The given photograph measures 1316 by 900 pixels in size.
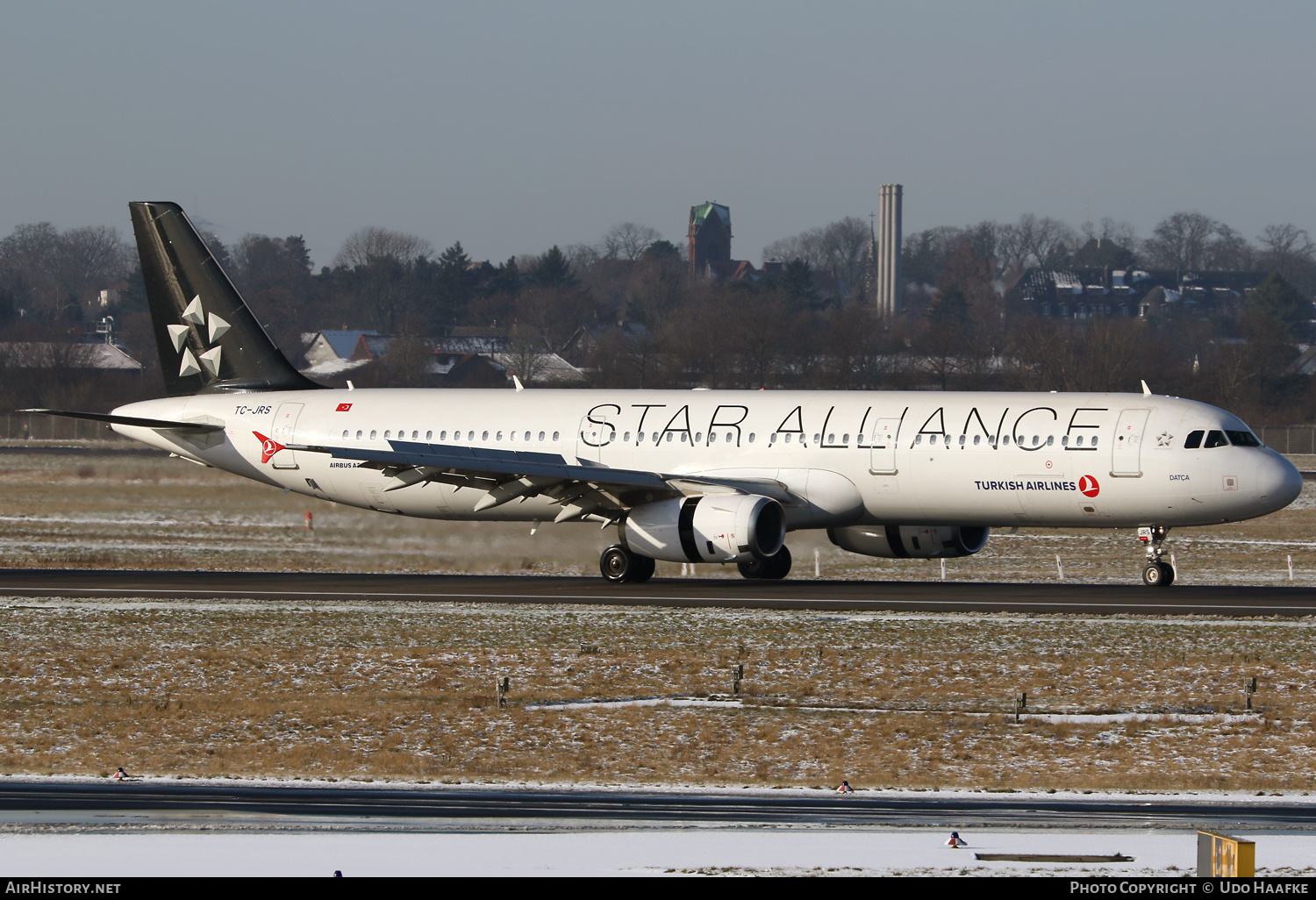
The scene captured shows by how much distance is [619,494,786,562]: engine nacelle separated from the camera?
3195 centimetres

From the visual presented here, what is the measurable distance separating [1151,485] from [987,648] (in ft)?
27.4

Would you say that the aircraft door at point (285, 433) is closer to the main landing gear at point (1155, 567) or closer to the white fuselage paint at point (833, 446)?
the white fuselage paint at point (833, 446)

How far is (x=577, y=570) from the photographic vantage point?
136 ft

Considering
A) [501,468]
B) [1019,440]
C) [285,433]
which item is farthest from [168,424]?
[1019,440]

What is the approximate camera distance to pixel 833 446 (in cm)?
3381

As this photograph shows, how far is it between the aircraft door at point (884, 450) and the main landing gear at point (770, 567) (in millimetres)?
3333

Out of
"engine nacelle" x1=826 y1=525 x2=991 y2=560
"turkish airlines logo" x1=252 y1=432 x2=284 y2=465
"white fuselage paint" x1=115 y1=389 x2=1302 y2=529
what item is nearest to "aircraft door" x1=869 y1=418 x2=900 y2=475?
"white fuselage paint" x1=115 y1=389 x2=1302 y2=529

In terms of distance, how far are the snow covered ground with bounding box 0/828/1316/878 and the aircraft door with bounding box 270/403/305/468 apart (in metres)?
25.7

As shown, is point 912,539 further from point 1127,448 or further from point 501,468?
point 501,468

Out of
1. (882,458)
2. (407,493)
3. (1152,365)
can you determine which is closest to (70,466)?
(407,493)

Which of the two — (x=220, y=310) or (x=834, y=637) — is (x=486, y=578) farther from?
(x=834, y=637)

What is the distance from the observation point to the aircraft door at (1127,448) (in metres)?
31.6

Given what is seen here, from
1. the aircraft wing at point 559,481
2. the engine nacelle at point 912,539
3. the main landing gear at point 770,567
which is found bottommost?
the main landing gear at point 770,567

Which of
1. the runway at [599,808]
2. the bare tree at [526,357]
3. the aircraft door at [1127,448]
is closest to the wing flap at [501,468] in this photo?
the aircraft door at [1127,448]
